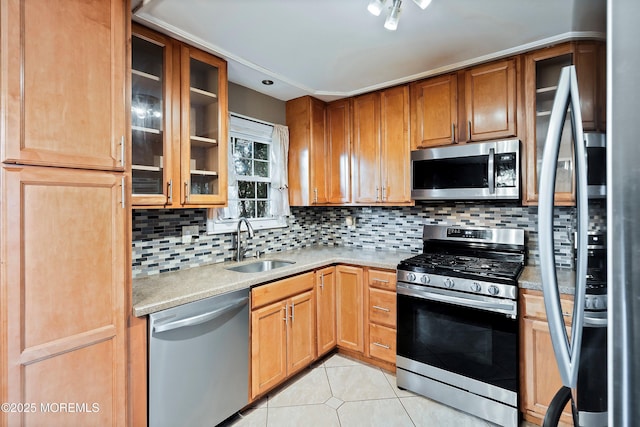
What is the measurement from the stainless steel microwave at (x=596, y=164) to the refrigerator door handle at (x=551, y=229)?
1cm

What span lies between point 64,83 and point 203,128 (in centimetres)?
95

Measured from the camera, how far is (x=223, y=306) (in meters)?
1.89

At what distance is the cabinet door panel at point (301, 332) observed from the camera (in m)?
2.39

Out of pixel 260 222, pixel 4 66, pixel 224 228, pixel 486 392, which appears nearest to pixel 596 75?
pixel 4 66

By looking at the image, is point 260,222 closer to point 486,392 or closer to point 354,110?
point 354,110

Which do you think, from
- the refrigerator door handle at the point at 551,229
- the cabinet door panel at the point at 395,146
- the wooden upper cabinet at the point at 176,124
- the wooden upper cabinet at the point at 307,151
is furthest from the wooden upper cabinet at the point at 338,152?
the refrigerator door handle at the point at 551,229

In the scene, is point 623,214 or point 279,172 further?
point 279,172

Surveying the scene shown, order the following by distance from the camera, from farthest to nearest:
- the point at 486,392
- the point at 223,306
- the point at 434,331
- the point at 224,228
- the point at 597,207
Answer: the point at 224,228 → the point at 434,331 → the point at 486,392 → the point at 223,306 → the point at 597,207

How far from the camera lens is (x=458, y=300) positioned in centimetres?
210

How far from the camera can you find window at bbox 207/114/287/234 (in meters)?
2.71

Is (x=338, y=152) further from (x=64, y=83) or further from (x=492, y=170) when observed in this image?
(x=64, y=83)

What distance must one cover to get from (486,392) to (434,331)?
46cm

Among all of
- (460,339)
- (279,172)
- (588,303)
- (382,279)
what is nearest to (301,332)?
(382,279)

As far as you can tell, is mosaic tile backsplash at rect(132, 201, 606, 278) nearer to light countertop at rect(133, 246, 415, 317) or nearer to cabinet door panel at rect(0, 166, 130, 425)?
light countertop at rect(133, 246, 415, 317)
